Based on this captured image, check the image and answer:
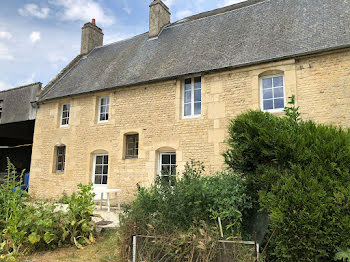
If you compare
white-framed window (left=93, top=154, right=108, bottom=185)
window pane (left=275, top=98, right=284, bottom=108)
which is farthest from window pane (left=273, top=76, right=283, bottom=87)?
white-framed window (left=93, top=154, right=108, bottom=185)

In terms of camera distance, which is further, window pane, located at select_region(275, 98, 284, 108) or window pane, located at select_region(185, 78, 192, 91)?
window pane, located at select_region(185, 78, 192, 91)

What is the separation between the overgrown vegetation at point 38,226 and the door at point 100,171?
5.16 meters

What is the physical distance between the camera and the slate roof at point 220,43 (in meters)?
8.38

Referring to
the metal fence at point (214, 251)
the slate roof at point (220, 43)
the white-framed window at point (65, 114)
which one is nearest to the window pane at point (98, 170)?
the white-framed window at point (65, 114)

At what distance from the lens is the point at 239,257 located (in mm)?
3617

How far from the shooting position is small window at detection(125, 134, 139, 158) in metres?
10.4

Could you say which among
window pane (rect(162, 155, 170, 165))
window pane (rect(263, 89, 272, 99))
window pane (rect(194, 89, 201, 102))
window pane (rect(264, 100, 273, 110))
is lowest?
window pane (rect(162, 155, 170, 165))

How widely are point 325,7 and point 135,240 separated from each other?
9.29 m

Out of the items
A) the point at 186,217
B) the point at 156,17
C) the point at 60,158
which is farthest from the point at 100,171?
the point at 186,217

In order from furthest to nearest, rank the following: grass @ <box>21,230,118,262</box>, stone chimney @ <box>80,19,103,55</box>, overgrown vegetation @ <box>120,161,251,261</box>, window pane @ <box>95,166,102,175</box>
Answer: stone chimney @ <box>80,19,103,55</box> < window pane @ <box>95,166,102,175</box> < grass @ <box>21,230,118,262</box> < overgrown vegetation @ <box>120,161,251,261</box>

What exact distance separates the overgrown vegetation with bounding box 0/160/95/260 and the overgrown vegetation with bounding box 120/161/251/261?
4.45 ft

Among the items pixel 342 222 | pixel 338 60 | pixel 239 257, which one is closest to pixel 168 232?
pixel 239 257

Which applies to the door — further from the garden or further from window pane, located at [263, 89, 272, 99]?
window pane, located at [263, 89, 272, 99]

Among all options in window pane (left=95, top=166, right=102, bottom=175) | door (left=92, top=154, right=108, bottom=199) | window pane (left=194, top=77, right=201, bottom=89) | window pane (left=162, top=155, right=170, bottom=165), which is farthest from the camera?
window pane (left=95, top=166, right=102, bottom=175)
